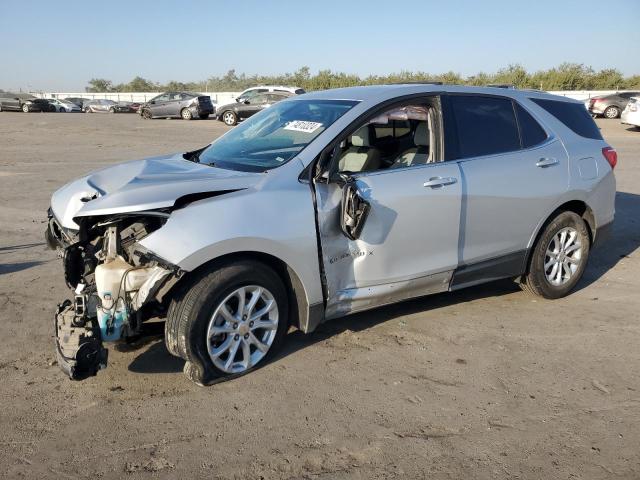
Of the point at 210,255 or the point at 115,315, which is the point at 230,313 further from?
the point at 115,315

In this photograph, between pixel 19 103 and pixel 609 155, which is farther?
pixel 19 103

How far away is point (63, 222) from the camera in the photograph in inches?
163

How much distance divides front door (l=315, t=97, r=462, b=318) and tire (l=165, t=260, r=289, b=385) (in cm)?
41

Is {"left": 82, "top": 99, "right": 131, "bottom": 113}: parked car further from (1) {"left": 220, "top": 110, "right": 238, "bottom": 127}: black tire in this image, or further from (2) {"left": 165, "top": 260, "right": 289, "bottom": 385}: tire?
(2) {"left": 165, "top": 260, "right": 289, "bottom": 385}: tire

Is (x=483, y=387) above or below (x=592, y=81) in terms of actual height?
below

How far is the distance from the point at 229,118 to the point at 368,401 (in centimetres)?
2526

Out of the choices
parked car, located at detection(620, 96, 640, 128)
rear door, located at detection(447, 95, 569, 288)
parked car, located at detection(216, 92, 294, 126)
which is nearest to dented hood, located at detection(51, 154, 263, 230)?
rear door, located at detection(447, 95, 569, 288)

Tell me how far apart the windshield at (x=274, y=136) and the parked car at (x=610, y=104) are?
28.8 metres

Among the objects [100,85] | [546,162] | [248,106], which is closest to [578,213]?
[546,162]

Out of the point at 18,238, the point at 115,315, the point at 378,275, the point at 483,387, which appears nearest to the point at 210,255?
the point at 115,315

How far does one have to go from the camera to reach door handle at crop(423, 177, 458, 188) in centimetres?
432

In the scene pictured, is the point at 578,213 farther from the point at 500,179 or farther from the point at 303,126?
the point at 303,126

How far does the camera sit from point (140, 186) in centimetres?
373

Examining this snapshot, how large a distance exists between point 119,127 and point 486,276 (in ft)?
75.1
